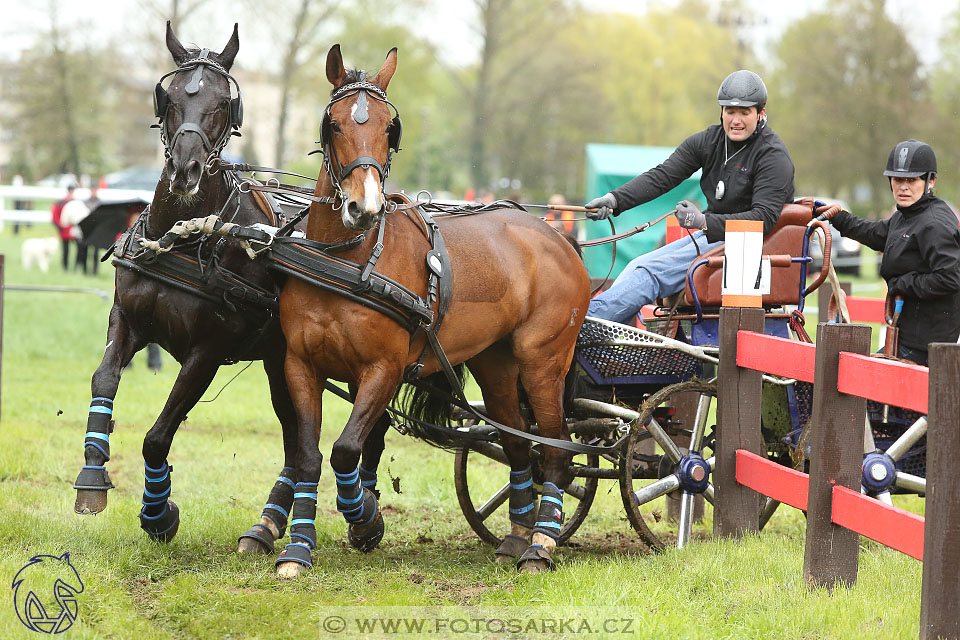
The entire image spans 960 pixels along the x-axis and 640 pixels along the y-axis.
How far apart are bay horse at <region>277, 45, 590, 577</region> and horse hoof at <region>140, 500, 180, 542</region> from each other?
2.91ft

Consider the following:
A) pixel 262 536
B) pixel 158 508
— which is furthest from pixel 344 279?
pixel 158 508

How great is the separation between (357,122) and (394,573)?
6.83ft

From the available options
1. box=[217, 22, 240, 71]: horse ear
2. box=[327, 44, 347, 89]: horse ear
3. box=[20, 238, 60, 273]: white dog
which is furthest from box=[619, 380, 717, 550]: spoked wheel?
box=[20, 238, 60, 273]: white dog

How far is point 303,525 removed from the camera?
4.70m

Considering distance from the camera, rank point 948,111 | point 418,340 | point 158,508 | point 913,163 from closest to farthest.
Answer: point 418,340
point 158,508
point 913,163
point 948,111

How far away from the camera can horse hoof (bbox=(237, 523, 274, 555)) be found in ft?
17.0

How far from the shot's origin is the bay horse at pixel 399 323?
4.52 m

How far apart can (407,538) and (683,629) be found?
2.54 metres

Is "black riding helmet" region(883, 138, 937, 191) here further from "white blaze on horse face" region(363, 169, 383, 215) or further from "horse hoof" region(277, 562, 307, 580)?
"horse hoof" region(277, 562, 307, 580)

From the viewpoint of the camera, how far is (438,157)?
53.1 m

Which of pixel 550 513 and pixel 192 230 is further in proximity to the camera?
pixel 550 513

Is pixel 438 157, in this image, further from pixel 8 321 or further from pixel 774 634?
pixel 774 634

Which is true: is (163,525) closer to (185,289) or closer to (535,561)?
(185,289)

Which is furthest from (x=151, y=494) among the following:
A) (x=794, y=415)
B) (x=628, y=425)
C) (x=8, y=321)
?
(x=8, y=321)
